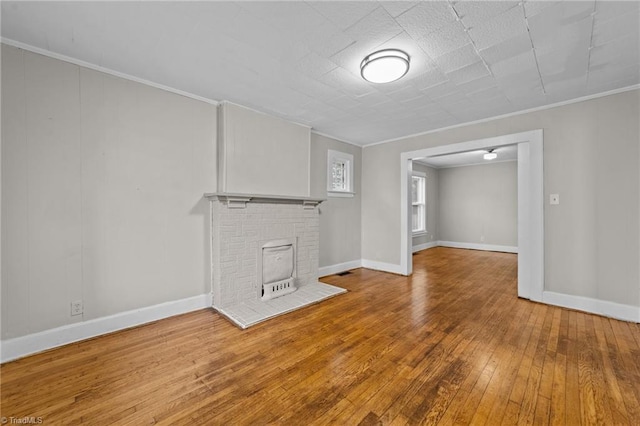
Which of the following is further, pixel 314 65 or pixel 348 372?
pixel 314 65

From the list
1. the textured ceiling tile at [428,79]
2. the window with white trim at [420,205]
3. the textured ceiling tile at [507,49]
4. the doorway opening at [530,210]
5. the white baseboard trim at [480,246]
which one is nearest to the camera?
the textured ceiling tile at [507,49]

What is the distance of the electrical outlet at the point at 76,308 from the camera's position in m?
2.29

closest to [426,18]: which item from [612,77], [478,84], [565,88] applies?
[478,84]

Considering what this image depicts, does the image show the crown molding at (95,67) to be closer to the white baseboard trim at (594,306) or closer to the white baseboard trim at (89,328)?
the white baseboard trim at (89,328)

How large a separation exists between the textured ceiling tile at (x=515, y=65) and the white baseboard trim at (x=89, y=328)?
3.93 meters

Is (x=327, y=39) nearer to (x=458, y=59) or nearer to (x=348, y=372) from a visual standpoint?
(x=458, y=59)

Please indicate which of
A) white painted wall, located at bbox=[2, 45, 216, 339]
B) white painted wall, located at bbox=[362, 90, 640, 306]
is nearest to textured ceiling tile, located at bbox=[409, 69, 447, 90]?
white painted wall, located at bbox=[362, 90, 640, 306]

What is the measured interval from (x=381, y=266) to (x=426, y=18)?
158 inches

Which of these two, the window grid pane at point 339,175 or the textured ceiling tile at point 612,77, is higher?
the textured ceiling tile at point 612,77

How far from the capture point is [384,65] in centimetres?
218

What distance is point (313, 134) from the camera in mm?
4383

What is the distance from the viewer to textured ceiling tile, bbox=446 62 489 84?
93.7 inches

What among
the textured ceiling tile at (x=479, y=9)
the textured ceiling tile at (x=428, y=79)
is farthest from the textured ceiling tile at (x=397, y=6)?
the textured ceiling tile at (x=428, y=79)

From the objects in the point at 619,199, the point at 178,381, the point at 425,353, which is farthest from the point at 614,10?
the point at 178,381
